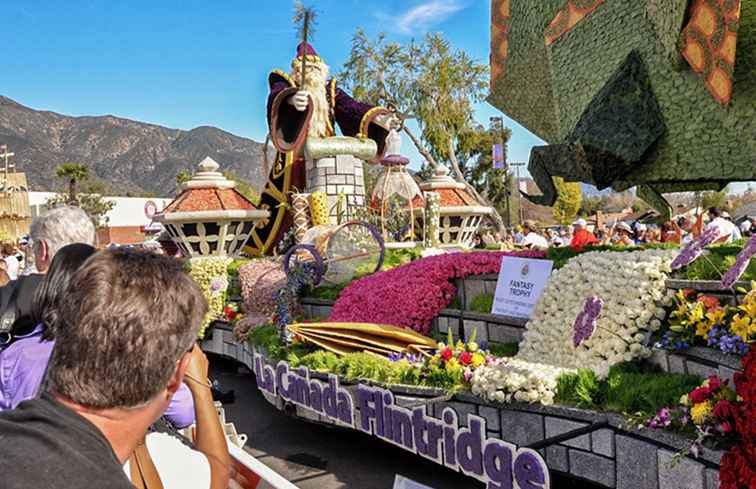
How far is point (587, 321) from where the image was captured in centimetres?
462

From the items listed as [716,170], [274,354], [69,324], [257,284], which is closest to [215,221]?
[257,284]

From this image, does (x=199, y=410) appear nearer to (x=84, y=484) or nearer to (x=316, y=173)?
(x=84, y=484)

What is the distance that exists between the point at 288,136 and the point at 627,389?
9690 mm

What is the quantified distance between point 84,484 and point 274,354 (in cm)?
606

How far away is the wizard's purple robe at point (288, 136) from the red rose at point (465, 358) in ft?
25.1

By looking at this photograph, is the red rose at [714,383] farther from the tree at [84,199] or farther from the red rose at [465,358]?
the tree at [84,199]

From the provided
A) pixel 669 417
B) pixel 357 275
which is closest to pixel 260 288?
pixel 357 275

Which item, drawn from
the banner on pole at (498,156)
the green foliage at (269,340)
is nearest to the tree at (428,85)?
the banner on pole at (498,156)

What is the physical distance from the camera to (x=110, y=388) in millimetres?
1275

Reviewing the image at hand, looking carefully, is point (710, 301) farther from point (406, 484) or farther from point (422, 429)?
point (406, 484)

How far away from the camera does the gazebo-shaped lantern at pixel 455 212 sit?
12852 millimetres

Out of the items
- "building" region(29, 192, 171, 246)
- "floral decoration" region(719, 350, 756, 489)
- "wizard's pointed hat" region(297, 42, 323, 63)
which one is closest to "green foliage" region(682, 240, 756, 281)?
"floral decoration" region(719, 350, 756, 489)

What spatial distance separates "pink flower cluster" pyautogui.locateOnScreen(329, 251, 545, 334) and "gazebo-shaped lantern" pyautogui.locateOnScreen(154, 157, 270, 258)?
14.0 ft

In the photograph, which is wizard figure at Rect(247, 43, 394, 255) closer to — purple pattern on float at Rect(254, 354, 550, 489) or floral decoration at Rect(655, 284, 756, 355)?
purple pattern on float at Rect(254, 354, 550, 489)
